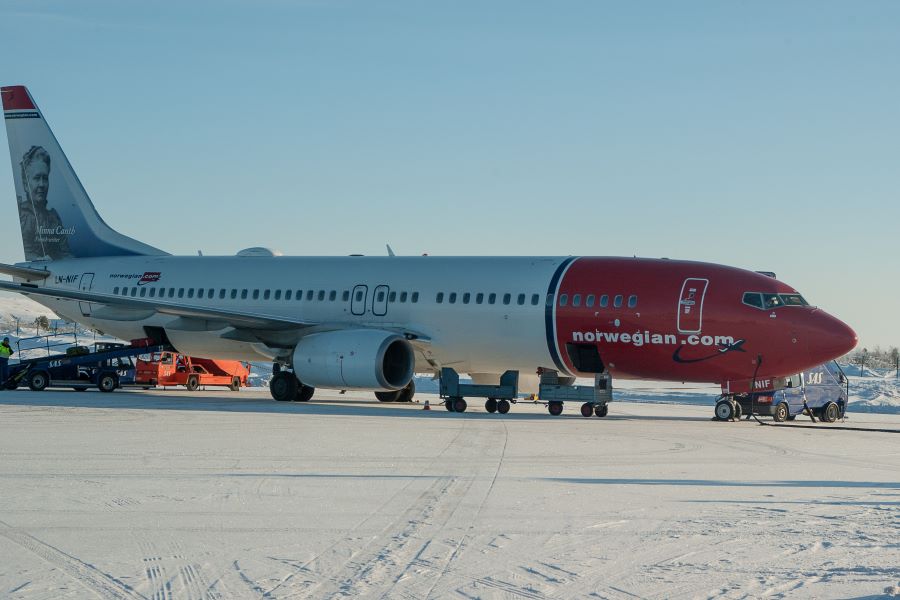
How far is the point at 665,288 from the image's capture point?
78.9 ft

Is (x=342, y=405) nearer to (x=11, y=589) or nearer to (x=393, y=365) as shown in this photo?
(x=393, y=365)

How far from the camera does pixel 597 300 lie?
80.8ft

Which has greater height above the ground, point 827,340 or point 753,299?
point 753,299

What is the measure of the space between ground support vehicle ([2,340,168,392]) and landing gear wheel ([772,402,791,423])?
16.4m

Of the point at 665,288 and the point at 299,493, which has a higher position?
the point at 665,288

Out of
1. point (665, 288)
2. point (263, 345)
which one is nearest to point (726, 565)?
point (665, 288)

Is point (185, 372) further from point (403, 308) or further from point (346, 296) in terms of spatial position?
point (403, 308)

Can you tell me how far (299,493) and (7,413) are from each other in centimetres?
1269

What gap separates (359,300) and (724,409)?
9297mm

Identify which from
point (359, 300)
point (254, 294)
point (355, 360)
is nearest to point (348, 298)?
point (359, 300)

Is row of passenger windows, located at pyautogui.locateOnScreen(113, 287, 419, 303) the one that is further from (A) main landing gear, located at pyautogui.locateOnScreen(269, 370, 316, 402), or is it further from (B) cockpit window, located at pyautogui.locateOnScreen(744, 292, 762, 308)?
(B) cockpit window, located at pyautogui.locateOnScreen(744, 292, 762, 308)

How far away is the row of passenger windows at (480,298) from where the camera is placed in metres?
25.6

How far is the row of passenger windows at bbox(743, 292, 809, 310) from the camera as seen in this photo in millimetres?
23281

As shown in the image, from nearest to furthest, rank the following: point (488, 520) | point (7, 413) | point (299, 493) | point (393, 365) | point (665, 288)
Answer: point (488, 520) → point (299, 493) → point (7, 413) → point (665, 288) → point (393, 365)
